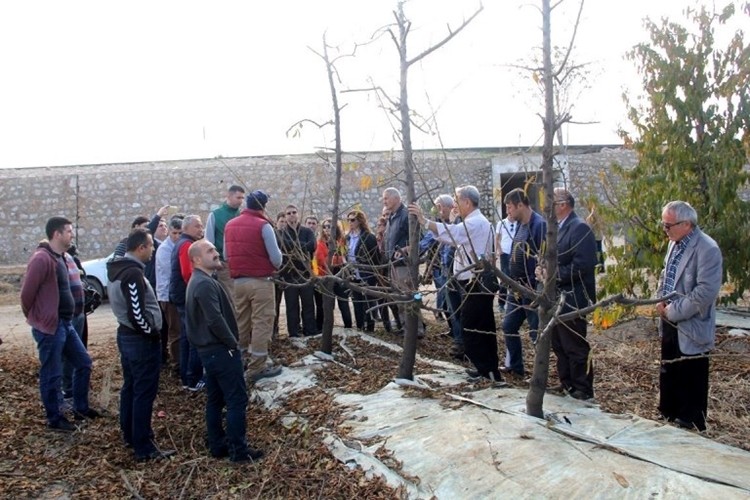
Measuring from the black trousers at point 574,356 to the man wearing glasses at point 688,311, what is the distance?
23.0 inches

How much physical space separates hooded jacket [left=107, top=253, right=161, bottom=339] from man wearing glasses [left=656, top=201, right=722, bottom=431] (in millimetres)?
3683

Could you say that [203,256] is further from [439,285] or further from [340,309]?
[340,309]

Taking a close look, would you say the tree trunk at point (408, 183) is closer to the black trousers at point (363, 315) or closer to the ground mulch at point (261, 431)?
the ground mulch at point (261, 431)

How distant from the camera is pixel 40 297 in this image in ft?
17.8

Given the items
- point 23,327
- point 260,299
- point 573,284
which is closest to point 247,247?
point 260,299

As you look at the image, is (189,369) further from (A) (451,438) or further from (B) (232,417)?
(A) (451,438)

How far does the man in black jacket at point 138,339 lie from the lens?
191 inches

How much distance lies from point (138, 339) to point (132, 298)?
31cm

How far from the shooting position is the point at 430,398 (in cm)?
465

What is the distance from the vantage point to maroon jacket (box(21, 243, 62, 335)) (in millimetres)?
5383

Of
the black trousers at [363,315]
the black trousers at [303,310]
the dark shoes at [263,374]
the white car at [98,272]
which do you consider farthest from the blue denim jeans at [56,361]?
the white car at [98,272]

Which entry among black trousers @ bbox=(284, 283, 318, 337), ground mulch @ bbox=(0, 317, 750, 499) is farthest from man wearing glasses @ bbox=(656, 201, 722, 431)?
black trousers @ bbox=(284, 283, 318, 337)

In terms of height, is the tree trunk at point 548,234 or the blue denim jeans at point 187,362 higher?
the tree trunk at point 548,234

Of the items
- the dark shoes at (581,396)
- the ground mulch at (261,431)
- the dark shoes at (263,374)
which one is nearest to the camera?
the ground mulch at (261,431)
